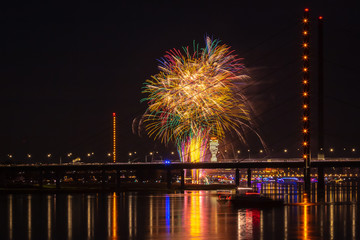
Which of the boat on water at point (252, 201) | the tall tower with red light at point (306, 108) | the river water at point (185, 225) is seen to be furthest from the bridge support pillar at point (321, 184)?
the river water at point (185, 225)

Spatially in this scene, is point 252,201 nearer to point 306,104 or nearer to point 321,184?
point 306,104

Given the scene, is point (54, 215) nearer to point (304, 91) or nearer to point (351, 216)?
point (351, 216)

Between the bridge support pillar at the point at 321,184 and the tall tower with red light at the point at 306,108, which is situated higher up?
the tall tower with red light at the point at 306,108

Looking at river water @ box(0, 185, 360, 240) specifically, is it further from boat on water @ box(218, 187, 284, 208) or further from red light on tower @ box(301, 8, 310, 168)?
red light on tower @ box(301, 8, 310, 168)

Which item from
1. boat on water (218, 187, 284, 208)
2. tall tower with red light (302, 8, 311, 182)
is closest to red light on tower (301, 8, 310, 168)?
tall tower with red light (302, 8, 311, 182)

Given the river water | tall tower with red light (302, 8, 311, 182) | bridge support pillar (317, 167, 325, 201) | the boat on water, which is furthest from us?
bridge support pillar (317, 167, 325, 201)

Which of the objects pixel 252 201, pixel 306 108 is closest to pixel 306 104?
pixel 306 108

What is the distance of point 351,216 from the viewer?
54.8 metres

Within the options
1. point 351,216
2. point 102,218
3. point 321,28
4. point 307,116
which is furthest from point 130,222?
point 321,28

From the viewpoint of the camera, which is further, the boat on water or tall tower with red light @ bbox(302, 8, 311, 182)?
tall tower with red light @ bbox(302, 8, 311, 182)

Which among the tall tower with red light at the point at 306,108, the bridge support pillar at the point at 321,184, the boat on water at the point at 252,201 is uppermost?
the tall tower with red light at the point at 306,108

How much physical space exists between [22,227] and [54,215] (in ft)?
41.0

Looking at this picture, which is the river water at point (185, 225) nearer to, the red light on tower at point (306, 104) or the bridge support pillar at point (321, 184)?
the red light on tower at point (306, 104)

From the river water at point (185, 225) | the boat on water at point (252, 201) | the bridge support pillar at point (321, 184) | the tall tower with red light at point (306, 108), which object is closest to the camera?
the river water at point (185, 225)
